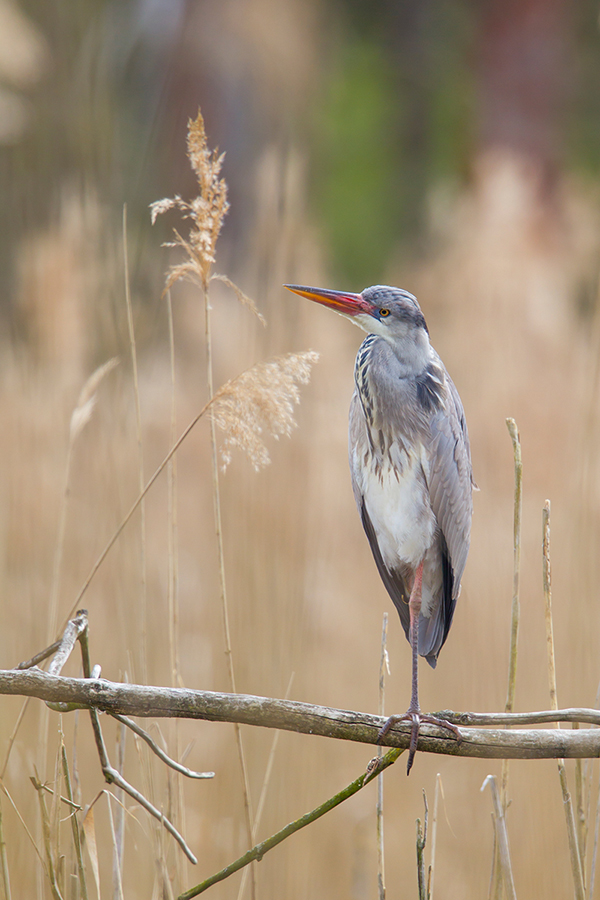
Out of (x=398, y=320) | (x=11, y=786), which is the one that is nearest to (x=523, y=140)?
(x=398, y=320)

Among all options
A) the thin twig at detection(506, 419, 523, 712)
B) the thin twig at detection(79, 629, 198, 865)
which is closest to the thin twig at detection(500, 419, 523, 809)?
the thin twig at detection(506, 419, 523, 712)

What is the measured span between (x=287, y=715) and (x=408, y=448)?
0.58 meters

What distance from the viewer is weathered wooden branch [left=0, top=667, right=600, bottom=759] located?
691mm

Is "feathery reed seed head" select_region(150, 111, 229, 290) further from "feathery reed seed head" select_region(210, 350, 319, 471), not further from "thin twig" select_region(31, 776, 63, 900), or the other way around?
"thin twig" select_region(31, 776, 63, 900)

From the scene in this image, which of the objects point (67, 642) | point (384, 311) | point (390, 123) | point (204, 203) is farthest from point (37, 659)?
point (390, 123)

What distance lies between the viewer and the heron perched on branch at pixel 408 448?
3.76ft

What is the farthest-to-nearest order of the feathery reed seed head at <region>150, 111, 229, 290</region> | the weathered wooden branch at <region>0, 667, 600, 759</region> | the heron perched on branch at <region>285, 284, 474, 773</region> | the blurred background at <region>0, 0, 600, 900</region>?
the blurred background at <region>0, 0, 600, 900</region> < the heron perched on branch at <region>285, 284, 474, 773</region> < the feathery reed seed head at <region>150, 111, 229, 290</region> < the weathered wooden branch at <region>0, 667, 600, 759</region>

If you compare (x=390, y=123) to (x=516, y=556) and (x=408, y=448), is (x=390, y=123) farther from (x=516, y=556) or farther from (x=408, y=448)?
(x=516, y=556)

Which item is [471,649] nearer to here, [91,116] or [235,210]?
[91,116]

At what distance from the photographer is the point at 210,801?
1.57 metres

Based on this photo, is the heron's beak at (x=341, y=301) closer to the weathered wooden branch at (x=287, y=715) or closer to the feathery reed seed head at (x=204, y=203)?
the feathery reed seed head at (x=204, y=203)

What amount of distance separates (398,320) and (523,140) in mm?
5570

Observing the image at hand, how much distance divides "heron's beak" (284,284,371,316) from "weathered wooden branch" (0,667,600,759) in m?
0.56

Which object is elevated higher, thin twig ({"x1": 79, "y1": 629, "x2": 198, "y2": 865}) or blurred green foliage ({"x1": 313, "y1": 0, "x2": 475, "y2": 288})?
blurred green foliage ({"x1": 313, "y1": 0, "x2": 475, "y2": 288})
